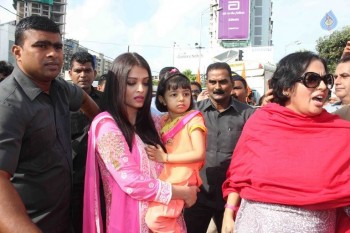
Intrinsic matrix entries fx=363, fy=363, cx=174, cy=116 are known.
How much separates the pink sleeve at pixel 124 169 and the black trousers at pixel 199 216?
127 cm

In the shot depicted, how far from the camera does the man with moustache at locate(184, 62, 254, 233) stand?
10.4 feet

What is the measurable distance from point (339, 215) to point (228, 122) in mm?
1422

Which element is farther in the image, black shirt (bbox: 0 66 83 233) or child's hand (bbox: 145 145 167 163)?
child's hand (bbox: 145 145 167 163)

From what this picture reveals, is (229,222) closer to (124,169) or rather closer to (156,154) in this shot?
(156,154)

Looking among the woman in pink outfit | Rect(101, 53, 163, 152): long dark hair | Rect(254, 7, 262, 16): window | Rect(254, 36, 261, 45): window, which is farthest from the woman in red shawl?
Rect(254, 36, 261, 45): window

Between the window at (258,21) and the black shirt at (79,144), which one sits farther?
the window at (258,21)

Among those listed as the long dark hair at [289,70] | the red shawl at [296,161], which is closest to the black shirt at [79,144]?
the red shawl at [296,161]

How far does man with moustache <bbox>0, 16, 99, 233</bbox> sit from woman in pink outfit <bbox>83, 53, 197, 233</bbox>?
16 cm

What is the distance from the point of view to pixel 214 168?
3.21 m

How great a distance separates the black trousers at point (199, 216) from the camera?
125 inches

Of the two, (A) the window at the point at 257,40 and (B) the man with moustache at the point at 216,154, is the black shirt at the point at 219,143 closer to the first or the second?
(B) the man with moustache at the point at 216,154

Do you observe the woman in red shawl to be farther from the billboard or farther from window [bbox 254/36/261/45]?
window [bbox 254/36/261/45]

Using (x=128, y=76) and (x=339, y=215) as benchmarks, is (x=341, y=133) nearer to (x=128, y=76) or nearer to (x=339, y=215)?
(x=339, y=215)

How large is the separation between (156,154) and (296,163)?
2.62 ft
